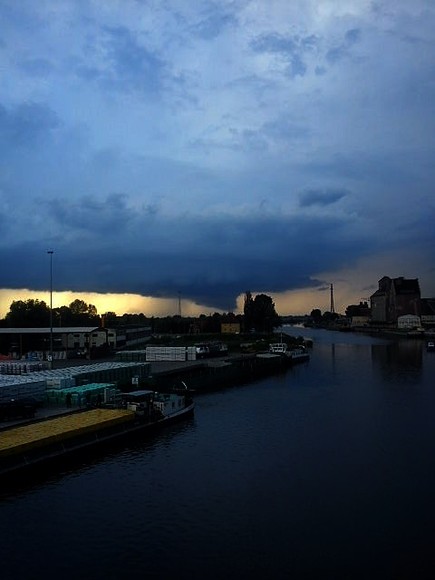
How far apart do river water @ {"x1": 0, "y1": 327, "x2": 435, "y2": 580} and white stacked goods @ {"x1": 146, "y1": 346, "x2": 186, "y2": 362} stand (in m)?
28.1

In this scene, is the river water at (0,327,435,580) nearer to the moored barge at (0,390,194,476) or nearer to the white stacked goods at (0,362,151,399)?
the moored barge at (0,390,194,476)

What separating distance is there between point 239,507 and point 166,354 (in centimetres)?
4193

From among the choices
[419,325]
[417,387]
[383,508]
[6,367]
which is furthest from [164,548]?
[419,325]

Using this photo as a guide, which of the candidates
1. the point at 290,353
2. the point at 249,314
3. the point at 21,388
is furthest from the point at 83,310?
the point at 21,388

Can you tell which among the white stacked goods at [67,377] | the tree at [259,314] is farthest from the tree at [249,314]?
the white stacked goods at [67,377]

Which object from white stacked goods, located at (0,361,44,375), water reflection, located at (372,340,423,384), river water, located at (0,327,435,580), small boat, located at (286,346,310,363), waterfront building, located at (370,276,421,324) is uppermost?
waterfront building, located at (370,276,421,324)

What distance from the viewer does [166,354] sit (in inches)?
2319

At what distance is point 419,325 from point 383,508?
138m

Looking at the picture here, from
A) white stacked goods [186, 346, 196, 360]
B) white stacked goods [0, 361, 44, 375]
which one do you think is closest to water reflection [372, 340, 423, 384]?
white stacked goods [186, 346, 196, 360]

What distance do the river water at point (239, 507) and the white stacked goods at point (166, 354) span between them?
92.3ft

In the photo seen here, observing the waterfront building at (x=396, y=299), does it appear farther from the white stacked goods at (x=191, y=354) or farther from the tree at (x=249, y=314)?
the white stacked goods at (x=191, y=354)

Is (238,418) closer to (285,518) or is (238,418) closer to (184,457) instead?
(184,457)

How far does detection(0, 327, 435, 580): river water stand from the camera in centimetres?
1396

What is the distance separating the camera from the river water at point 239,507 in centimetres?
Result: 1396
